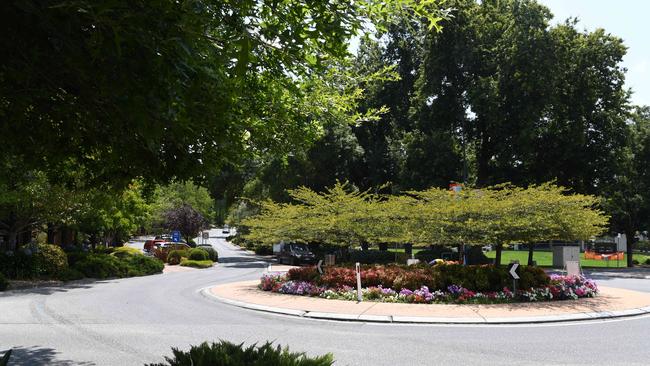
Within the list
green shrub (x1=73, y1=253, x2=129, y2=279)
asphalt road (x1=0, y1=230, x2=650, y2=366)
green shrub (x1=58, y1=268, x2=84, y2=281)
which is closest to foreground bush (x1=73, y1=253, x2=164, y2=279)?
green shrub (x1=73, y1=253, x2=129, y2=279)

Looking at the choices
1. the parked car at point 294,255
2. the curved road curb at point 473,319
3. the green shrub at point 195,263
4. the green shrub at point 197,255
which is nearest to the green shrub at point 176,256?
the green shrub at point 197,255

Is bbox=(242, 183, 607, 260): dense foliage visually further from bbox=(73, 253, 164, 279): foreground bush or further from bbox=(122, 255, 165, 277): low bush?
bbox=(122, 255, 165, 277): low bush

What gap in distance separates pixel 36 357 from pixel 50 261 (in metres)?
17.3

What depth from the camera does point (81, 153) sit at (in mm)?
5352

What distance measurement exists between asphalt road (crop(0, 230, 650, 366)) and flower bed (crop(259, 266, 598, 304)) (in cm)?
327

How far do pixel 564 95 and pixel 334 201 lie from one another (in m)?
20.1

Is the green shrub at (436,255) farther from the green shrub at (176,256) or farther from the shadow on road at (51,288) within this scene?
the shadow on road at (51,288)

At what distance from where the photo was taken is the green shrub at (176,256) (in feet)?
132

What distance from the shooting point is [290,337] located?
35.9 feet

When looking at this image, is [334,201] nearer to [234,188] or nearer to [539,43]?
[539,43]

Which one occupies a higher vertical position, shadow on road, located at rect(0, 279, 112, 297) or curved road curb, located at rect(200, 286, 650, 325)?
curved road curb, located at rect(200, 286, 650, 325)

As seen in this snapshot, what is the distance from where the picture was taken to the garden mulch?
13.2m

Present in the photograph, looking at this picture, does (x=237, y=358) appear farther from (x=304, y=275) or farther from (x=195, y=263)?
(x=195, y=263)

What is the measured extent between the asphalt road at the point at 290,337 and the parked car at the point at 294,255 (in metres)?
21.5
